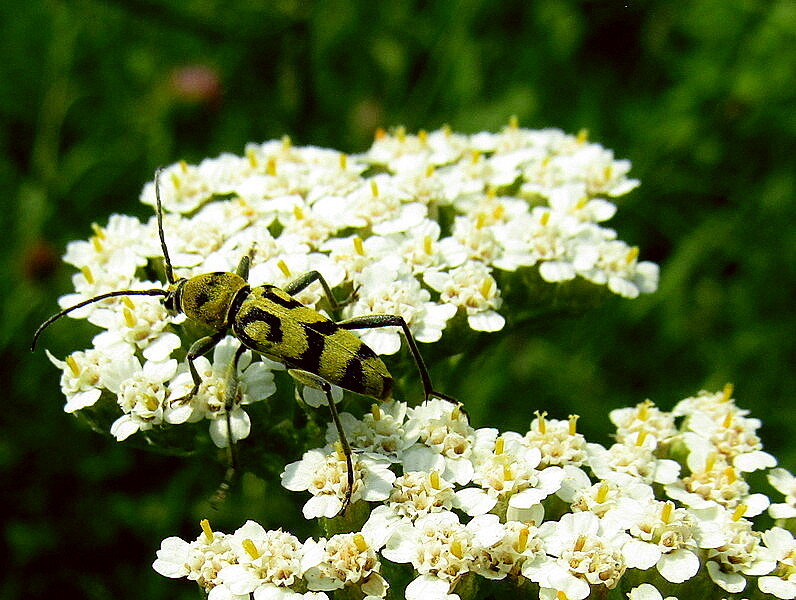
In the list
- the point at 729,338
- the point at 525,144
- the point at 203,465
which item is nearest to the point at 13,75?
the point at 203,465

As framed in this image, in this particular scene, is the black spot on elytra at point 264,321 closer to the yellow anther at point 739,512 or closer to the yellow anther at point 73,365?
the yellow anther at point 73,365

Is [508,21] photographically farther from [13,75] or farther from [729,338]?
[13,75]

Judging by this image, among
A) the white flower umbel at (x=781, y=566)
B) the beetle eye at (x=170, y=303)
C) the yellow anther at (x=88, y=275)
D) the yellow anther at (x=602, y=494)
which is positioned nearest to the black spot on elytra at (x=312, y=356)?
the beetle eye at (x=170, y=303)

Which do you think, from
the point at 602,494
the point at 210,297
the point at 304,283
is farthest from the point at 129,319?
the point at 602,494

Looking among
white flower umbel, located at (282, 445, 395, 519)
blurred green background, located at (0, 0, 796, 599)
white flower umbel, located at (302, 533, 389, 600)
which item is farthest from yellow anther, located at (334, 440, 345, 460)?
blurred green background, located at (0, 0, 796, 599)

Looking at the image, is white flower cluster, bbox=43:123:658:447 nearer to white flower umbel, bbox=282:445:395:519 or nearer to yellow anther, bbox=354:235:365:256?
yellow anther, bbox=354:235:365:256

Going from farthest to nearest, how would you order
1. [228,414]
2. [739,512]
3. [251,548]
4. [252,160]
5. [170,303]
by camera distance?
[252,160]
[170,303]
[228,414]
[739,512]
[251,548]

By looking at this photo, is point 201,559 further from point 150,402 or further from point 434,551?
point 434,551
